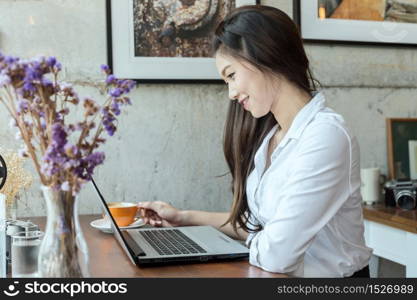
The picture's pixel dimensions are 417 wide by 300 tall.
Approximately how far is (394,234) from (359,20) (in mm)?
961

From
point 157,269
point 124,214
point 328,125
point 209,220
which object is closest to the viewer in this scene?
point 157,269

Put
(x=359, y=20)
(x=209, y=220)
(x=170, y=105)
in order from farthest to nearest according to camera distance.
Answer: (x=359, y=20) → (x=170, y=105) → (x=209, y=220)

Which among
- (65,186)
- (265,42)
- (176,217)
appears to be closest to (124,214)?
(176,217)

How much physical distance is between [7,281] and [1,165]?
533mm

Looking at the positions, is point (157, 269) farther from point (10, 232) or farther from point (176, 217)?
point (176, 217)

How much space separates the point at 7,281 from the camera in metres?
0.96

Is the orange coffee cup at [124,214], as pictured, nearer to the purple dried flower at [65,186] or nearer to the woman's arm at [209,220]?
the woman's arm at [209,220]

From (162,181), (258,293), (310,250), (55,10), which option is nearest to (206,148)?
(162,181)

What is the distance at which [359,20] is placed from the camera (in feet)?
7.86

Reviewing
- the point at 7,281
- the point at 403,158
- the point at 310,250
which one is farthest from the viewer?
the point at 403,158

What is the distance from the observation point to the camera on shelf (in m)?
2.17

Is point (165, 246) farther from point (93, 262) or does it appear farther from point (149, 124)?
point (149, 124)

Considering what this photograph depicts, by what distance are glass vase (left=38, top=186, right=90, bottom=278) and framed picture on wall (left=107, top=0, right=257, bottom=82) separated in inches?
48.2

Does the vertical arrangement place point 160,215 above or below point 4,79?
below
